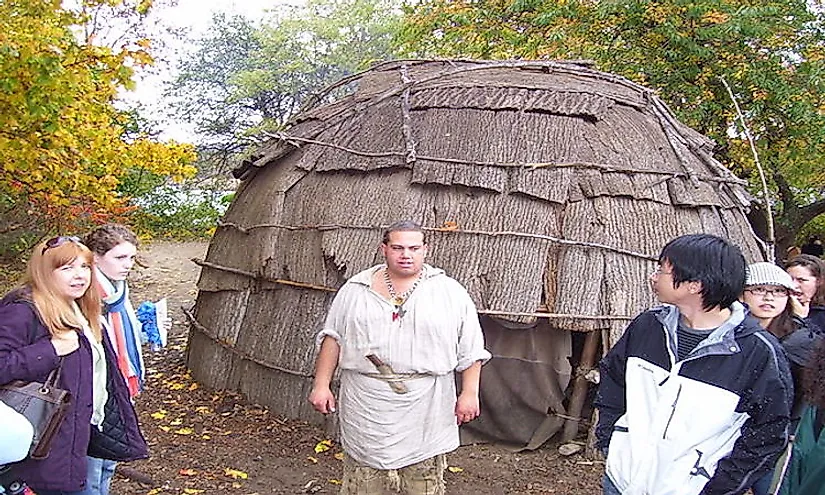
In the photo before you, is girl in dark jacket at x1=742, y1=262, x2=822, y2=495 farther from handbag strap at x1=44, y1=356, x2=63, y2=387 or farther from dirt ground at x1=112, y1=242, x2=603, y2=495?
handbag strap at x1=44, y1=356, x2=63, y2=387

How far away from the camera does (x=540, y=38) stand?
1051 cm

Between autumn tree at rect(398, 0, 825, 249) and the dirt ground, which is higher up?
autumn tree at rect(398, 0, 825, 249)

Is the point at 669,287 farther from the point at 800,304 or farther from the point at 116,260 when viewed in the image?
the point at 116,260

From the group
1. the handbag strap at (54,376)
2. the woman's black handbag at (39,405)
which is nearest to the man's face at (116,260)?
the handbag strap at (54,376)

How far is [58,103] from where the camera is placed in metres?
5.68

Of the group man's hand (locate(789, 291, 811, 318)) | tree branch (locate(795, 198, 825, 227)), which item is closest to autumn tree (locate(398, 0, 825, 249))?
tree branch (locate(795, 198, 825, 227))

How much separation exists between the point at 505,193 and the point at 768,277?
258 centimetres

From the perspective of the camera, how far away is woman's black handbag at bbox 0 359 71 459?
2.59 meters

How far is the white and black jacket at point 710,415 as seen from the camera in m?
2.39

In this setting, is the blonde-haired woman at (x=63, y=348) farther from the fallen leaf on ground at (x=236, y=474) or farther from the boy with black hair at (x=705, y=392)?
the fallen leaf on ground at (x=236, y=474)

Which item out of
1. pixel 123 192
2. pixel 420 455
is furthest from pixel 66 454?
pixel 123 192

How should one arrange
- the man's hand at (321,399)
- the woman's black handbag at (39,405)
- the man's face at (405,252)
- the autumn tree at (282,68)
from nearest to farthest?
1. the woman's black handbag at (39,405)
2. the man's face at (405,252)
3. the man's hand at (321,399)
4. the autumn tree at (282,68)

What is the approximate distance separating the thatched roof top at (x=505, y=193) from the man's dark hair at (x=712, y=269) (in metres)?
3.08

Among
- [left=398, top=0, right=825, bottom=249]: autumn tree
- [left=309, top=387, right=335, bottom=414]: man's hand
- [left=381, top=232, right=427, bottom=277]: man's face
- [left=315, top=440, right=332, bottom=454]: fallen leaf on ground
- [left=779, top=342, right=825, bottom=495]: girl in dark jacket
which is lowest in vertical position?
[left=315, top=440, right=332, bottom=454]: fallen leaf on ground
